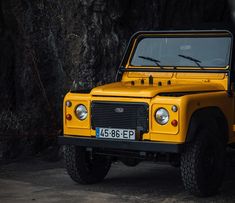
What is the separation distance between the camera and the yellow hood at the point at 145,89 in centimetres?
711

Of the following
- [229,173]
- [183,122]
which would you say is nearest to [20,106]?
[229,173]

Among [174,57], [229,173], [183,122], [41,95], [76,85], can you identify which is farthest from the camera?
[41,95]

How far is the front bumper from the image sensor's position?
22.5ft

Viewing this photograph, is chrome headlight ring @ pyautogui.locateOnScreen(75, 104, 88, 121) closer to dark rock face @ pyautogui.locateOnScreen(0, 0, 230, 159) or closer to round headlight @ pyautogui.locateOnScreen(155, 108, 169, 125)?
round headlight @ pyautogui.locateOnScreen(155, 108, 169, 125)

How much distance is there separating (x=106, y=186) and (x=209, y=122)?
5.38ft

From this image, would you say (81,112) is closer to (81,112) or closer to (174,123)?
(81,112)

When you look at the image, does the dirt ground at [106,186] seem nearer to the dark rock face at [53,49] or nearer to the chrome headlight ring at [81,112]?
the chrome headlight ring at [81,112]

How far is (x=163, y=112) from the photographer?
6.94 m

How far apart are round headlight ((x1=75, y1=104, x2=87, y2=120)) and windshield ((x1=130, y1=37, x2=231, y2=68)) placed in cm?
123

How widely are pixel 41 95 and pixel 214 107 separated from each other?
184 inches

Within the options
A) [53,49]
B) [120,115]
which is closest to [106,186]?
[120,115]

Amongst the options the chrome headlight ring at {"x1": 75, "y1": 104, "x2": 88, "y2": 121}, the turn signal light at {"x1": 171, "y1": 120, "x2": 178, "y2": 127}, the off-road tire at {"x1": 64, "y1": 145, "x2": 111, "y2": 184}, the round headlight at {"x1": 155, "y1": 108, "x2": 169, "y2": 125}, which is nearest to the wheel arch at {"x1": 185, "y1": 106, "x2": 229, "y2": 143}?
the turn signal light at {"x1": 171, "y1": 120, "x2": 178, "y2": 127}

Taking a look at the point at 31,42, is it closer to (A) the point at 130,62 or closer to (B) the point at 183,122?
(A) the point at 130,62

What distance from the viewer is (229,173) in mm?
8680
